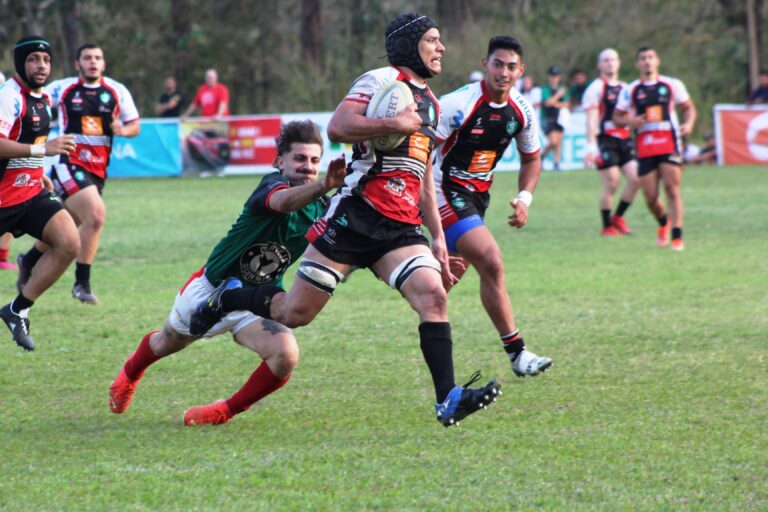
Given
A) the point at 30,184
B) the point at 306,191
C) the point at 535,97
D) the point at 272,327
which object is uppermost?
the point at 306,191

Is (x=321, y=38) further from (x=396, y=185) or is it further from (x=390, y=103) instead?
(x=390, y=103)

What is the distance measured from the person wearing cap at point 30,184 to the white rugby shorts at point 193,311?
2.43 meters

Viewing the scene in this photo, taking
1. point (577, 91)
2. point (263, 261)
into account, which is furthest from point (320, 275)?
point (577, 91)

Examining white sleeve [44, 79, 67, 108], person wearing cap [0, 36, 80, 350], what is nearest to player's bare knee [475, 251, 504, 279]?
person wearing cap [0, 36, 80, 350]

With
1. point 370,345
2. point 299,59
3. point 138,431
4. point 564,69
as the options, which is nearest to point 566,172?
point 564,69

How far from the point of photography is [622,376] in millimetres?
6836

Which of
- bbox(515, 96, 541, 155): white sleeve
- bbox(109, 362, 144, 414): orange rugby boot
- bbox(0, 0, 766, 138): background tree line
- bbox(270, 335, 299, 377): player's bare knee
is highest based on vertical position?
bbox(0, 0, 766, 138): background tree line

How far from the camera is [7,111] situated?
8.03 metres

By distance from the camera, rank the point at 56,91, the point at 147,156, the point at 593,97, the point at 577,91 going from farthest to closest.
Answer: the point at 577,91 → the point at 147,156 → the point at 593,97 → the point at 56,91

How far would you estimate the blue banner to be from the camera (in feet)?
86.8

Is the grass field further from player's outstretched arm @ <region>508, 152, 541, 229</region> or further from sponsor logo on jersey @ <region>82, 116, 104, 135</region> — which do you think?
sponsor logo on jersey @ <region>82, 116, 104, 135</region>

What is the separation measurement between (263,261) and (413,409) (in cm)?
108

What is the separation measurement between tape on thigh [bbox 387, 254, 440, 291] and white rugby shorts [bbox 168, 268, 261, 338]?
2.48 ft

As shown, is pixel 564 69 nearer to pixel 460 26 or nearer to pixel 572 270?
pixel 460 26
